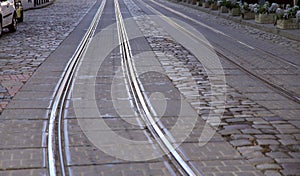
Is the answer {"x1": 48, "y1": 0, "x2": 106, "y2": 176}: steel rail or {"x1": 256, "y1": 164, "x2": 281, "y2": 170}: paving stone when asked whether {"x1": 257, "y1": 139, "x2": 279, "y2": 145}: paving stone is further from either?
{"x1": 48, "y1": 0, "x2": 106, "y2": 176}: steel rail

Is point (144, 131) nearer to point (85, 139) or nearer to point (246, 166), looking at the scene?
point (85, 139)

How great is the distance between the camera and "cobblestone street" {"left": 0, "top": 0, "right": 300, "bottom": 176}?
19.6 ft

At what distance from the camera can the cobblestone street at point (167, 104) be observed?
19.6ft

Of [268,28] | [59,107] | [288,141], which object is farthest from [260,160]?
[268,28]

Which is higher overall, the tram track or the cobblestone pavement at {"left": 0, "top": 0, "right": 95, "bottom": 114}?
the tram track

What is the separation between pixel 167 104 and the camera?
873 centimetres

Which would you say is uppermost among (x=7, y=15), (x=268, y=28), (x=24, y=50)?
(x=7, y=15)

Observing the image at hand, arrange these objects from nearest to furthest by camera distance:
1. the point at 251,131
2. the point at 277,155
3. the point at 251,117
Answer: the point at 277,155 < the point at 251,131 < the point at 251,117

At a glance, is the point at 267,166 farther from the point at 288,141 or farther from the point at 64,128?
the point at 64,128

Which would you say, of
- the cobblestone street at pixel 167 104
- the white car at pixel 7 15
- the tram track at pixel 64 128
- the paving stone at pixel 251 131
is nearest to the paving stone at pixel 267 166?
the cobblestone street at pixel 167 104

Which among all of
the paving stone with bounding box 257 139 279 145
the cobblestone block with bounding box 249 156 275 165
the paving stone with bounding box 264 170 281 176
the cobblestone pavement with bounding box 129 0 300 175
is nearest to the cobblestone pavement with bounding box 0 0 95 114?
the cobblestone pavement with bounding box 129 0 300 175

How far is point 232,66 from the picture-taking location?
12.6 m

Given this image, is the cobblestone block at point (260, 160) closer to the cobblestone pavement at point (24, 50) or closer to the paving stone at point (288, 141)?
the paving stone at point (288, 141)

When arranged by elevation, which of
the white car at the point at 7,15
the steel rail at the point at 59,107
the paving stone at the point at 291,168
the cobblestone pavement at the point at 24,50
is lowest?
the cobblestone pavement at the point at 24,50
